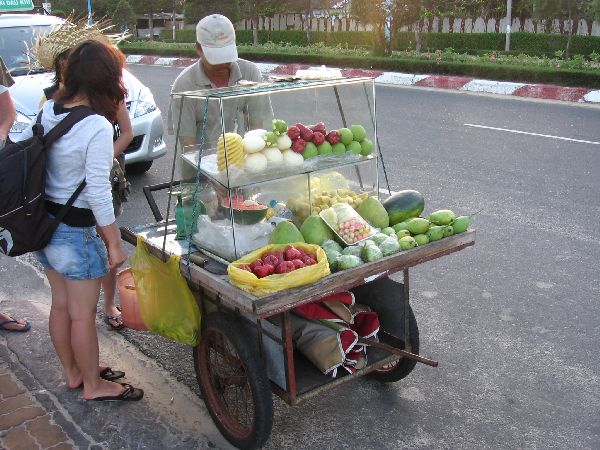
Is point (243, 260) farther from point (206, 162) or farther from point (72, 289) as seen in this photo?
point (72, 289)

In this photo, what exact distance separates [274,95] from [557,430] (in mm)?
2042

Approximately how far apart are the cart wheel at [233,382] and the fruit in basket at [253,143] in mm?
742

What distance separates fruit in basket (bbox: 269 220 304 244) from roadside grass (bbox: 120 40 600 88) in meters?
11.8

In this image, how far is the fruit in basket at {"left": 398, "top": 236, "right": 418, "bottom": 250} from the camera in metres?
2.86

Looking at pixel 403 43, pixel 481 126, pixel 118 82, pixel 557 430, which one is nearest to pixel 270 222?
pixel 118 82

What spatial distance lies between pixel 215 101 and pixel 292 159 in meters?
0.43

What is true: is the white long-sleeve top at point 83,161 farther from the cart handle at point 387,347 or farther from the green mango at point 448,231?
the green mango at point 448,231

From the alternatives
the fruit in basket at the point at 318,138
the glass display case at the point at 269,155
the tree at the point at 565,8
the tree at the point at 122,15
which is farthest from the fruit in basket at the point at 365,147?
the tree at the point at 122,15

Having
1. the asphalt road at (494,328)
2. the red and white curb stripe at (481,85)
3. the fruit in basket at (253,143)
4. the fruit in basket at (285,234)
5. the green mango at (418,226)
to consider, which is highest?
the fruit in basket at (253,143)

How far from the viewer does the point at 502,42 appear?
24203 mm

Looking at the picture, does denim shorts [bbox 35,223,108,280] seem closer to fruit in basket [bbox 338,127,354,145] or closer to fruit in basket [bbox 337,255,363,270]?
fruit in basket [bbox 337,255,363,270]

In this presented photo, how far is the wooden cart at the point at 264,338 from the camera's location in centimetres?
258

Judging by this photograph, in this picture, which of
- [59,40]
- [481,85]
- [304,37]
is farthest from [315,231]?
[304,37]

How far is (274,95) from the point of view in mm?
3291
